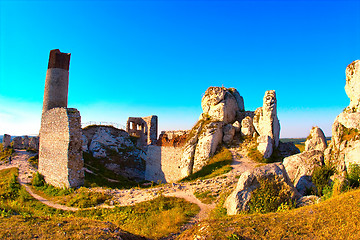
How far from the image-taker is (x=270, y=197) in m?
7.12

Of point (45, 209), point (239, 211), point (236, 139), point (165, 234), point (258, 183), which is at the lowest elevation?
point (45, 209)

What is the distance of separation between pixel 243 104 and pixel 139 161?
1170 cm

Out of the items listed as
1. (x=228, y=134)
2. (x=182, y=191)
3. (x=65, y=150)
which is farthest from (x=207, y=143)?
(x=65, y=150)

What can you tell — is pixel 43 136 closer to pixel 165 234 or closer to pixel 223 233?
pixel 165 234

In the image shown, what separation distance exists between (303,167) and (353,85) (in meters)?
5.16

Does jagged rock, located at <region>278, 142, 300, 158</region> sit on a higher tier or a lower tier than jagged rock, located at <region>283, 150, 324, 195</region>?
higher

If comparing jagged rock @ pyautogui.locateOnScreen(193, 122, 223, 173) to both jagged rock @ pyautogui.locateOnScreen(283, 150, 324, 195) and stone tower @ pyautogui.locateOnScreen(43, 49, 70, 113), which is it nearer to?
jagged rock @ pyautogui.locateOnScreen(283, 150, 324, 195)

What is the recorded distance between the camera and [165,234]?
640cm

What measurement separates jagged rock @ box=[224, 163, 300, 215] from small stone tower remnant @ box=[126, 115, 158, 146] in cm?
2523

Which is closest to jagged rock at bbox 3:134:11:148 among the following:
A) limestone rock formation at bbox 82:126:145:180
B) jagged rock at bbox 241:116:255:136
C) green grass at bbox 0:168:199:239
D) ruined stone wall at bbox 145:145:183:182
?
limestone rock formation at bbox 82:126:145:180

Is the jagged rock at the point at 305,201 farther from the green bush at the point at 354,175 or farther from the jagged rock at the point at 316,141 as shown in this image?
the jagged rock at the point at 316,141

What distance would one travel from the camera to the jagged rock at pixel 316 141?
12.0 m

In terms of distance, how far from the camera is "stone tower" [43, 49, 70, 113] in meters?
21.6

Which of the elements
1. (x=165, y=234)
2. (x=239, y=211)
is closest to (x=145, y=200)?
(x=165, y=234)
